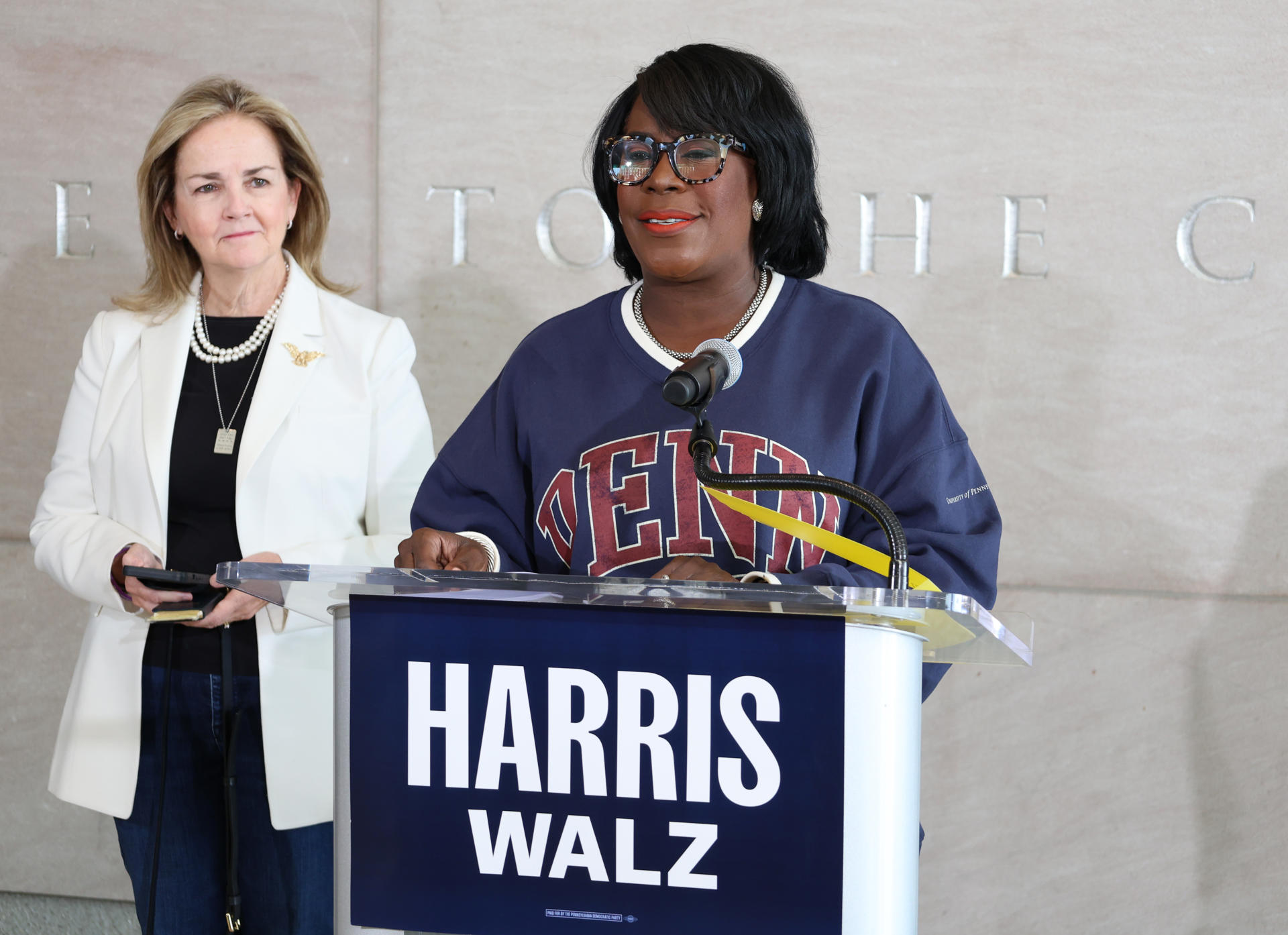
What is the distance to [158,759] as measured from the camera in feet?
7.67

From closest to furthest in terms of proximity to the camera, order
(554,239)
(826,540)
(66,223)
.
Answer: (826,540) → (554,239) → (66,223)

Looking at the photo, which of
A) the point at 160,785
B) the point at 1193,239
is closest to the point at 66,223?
the point at 160,785

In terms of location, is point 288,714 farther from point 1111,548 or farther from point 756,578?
point 1111,548

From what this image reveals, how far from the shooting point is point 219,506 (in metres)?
2.38

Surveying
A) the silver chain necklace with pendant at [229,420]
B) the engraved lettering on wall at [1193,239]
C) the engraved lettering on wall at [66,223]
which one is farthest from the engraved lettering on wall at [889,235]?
the engraved lettering on wall at [66,223]

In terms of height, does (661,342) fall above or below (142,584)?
above

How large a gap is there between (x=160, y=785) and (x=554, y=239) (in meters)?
1.71

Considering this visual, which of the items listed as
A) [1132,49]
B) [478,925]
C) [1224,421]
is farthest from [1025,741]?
[478,925]

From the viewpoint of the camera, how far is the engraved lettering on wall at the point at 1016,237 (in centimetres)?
325

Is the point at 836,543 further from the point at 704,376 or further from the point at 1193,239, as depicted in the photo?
the point at 1193,239

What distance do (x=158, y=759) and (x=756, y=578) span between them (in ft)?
4.64

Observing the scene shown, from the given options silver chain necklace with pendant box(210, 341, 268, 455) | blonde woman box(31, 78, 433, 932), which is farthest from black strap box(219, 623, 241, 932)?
silver chain necklace with pendant box(210, 341, 268, 455)

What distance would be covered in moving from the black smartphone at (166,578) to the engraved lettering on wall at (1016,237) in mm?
2065

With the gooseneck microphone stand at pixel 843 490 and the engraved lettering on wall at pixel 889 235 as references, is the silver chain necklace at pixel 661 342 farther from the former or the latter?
the engraved lettering on wall at pixel 889 235
